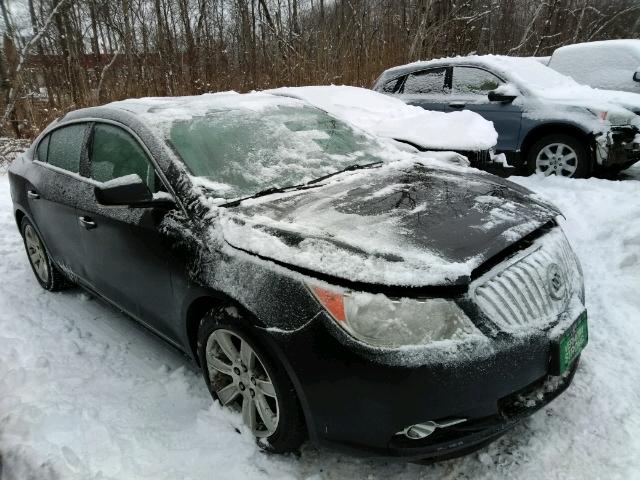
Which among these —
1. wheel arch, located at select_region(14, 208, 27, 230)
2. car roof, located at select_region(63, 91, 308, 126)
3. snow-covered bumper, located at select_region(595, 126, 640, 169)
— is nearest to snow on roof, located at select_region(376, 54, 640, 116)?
snow-covered bumper, located at select_region(595, 126, 640, 169)

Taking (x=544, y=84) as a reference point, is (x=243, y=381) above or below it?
below

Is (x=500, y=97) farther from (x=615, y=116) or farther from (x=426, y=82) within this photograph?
(x=615, y=116)

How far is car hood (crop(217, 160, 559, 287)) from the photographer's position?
192 centimetres

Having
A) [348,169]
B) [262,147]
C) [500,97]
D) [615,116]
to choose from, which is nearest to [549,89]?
[500,97]

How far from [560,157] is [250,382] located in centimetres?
572

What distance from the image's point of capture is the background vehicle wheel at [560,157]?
6.31 metres

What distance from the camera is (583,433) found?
230 centimetres

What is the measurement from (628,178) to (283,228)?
20.5 ft

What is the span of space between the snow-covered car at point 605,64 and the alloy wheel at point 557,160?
2.45 meters

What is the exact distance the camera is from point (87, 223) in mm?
3100

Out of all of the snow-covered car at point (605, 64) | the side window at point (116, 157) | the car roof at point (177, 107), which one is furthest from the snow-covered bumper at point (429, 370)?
the snow-covered car at point (605, 64)

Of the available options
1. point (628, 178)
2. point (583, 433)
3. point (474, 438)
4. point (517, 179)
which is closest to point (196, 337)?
point (474, 438)

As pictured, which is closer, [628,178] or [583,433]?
[583,433]

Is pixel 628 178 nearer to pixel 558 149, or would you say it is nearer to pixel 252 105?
→ pixel 558 149
